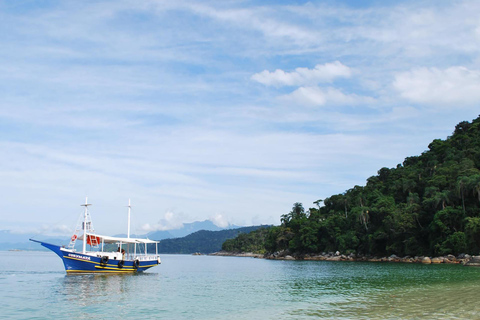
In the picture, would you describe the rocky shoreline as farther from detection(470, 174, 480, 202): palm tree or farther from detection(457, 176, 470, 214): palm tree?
detection(470, 174, 480, 202): palm tree

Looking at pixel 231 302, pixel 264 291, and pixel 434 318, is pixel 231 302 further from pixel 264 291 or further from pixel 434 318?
pixel 434 318

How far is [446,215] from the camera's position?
239ft

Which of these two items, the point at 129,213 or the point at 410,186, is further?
the point at 410,186

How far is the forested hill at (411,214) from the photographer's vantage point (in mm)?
72938

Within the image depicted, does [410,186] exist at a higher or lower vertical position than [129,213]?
higher

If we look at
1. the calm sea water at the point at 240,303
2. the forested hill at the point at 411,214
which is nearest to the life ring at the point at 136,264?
the calm sea water at the point at 240,303

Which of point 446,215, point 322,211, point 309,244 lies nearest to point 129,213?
point 446,215

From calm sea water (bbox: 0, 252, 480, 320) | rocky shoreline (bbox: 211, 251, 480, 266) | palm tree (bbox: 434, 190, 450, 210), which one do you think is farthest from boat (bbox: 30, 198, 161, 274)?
palm tree (bbox: 434, 190, 450, 210)

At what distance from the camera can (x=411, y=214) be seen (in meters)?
81.9

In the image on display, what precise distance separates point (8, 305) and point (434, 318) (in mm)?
24513

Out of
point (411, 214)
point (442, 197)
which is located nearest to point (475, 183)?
point (442, 197)

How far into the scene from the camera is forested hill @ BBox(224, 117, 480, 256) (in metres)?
72.9

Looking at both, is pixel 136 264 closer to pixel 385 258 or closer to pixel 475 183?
pixel 385 258

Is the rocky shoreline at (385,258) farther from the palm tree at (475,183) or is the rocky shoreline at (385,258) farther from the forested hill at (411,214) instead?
the palm tree at (475,183)
